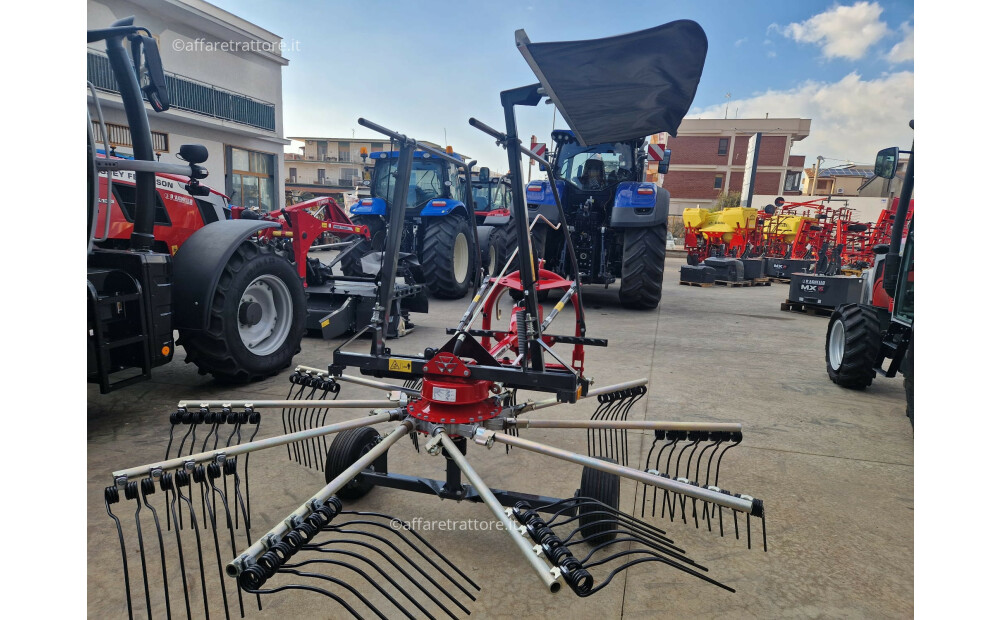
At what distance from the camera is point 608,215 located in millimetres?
7566

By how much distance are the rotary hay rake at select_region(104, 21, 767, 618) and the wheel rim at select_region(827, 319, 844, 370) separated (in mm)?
2632

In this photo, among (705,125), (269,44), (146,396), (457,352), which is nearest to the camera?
(457,352)

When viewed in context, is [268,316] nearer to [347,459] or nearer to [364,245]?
[347,459]

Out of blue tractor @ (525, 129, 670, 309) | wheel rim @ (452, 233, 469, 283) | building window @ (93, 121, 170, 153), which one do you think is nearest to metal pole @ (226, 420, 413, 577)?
blue tractor @ (525, 129, 670, 309)

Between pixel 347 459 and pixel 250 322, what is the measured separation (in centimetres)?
192

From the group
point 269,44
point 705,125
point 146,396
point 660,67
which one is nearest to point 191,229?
point 146,396

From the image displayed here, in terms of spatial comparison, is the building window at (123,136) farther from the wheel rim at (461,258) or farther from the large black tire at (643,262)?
the large black tire at (643,262)

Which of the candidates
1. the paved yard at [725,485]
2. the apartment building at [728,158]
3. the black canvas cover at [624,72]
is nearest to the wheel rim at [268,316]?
the paved yard at [725,485]

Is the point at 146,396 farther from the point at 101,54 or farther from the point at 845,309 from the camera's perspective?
the point at 101,54

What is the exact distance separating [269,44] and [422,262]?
1434 cm

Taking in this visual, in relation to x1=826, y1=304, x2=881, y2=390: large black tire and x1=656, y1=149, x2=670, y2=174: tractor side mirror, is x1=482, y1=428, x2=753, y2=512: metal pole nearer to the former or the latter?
x1=826, y1=304, x2=881, y2=390: large black tire

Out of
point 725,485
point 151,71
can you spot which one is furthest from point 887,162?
point 151,71

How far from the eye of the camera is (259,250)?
3709 millimetres

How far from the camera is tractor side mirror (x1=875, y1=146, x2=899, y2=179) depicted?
3414 mm
